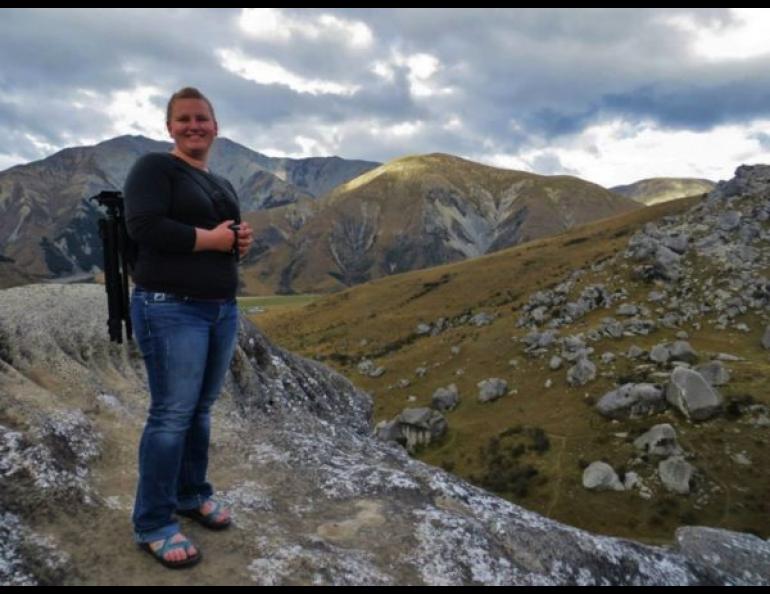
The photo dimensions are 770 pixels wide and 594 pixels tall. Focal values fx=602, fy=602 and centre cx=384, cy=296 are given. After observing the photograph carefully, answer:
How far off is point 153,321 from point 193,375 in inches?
28.6

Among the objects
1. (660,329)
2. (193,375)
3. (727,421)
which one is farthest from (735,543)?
(660,329)

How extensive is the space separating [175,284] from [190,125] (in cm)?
178

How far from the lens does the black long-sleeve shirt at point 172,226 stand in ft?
20.0

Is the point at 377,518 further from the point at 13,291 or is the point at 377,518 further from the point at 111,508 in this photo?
the point at 13,291

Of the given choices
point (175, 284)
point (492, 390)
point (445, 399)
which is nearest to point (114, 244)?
point (175, 284)

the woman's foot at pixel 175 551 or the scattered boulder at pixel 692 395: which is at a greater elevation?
the woman's foot at pixel 175 551

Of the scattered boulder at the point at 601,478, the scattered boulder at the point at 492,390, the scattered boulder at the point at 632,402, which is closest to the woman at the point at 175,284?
the scattered boulder at the point at 601,478

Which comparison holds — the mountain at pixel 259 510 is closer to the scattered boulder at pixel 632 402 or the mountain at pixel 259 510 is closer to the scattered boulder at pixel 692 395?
the scattered boulder at pixel 692 395

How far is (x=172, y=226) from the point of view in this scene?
20.1 feet

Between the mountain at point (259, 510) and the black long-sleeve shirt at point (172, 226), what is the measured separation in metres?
3.07

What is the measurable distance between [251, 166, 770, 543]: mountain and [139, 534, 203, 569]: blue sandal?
120ft

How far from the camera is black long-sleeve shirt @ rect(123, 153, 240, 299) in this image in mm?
6105

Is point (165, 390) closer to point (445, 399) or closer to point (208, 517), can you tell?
point (208, 517)

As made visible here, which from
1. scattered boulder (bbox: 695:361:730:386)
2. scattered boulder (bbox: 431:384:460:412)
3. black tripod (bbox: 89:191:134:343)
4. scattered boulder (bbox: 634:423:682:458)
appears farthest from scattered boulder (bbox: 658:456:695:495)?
black tripod (bbox: 89:191:134:343)
